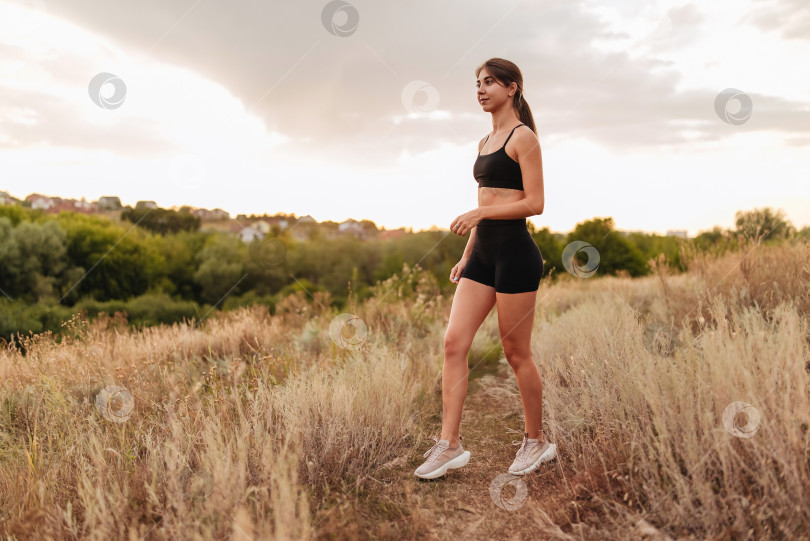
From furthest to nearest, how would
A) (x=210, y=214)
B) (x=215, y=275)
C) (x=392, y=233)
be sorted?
(x=210, y=214) < (x=392, y=233) < (x=215, y=275)

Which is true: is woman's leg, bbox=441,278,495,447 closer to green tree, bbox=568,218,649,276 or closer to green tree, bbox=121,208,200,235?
green tree, bbox=568,218,649,276

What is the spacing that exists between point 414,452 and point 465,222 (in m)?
1.72

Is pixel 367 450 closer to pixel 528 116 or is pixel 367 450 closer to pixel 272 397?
pixel 272 397

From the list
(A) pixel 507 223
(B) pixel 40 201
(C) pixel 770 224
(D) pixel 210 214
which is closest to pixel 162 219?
(D) pixel 210 214

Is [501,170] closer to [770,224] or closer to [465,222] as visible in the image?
[465,222]

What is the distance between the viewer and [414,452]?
11.8 feet

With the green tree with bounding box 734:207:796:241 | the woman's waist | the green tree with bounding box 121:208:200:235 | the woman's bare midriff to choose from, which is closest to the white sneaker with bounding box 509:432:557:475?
the woman's waist

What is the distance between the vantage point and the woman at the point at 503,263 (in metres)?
2.95

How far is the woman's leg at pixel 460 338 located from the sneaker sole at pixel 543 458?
47cm

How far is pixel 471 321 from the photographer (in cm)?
309

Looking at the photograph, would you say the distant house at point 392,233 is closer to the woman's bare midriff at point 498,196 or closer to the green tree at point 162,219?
the green tree at point 162,219

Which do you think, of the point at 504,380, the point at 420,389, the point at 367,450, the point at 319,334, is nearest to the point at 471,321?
the point at 367,450

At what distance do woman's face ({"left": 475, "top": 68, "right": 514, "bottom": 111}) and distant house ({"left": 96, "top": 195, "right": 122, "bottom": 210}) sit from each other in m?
78.8

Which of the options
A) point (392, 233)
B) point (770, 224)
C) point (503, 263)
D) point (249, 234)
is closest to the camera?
point (503, 263)
